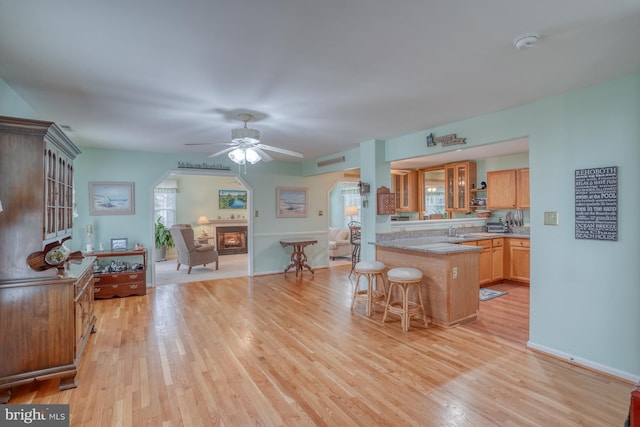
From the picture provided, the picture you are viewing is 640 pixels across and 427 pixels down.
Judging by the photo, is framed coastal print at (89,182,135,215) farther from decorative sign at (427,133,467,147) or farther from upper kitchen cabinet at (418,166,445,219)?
upper kitchen cabinet at (418,166,445,219)

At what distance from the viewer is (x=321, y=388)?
245 centimetres

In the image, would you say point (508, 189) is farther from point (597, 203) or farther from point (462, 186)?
point (597, 203)

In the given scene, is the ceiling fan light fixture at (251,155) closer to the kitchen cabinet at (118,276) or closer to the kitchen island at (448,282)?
the kitchen island at (448,282)

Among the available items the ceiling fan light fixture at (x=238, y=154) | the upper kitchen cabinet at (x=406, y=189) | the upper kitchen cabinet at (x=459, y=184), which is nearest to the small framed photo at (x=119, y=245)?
the ceiling fan light fixture at (x=238, y=154)

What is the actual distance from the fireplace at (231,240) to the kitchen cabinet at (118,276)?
4.13 m

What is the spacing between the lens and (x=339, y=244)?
891 centimetres

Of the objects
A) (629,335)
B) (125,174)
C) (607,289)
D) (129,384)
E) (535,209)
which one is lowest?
(129,384)

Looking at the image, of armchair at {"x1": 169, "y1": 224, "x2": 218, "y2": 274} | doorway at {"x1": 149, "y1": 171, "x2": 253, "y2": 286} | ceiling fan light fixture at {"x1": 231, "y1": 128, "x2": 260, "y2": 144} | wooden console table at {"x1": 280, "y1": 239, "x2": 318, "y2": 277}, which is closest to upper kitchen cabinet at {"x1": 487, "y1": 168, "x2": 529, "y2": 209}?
wooden console table at {"x1": 280, "y1": 239, "x2": 318, "y2": 277}

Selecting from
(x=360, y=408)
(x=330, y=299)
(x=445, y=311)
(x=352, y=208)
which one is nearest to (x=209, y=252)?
(x=330, y=299)

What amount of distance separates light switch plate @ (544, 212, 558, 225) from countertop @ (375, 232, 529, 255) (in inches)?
37.3

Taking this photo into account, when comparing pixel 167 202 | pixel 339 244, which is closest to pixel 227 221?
pixel 167 202

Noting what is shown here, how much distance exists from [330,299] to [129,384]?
2.88 m

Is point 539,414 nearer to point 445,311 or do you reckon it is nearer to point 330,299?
point 445,311

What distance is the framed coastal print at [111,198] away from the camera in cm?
540
